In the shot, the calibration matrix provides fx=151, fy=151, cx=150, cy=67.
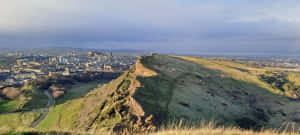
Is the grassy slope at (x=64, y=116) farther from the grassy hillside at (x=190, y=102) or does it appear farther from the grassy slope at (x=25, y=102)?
the grassy slope at (x=25, y=102)

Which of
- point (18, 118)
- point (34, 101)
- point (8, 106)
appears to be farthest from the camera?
point (34, 101)

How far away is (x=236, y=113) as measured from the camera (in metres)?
34.7

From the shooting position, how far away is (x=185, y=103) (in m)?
31.7

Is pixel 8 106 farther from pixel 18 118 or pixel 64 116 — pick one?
pixel 64 116

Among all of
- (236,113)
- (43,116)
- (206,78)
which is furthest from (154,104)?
(43,116)

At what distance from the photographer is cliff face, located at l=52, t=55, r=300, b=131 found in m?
26.2

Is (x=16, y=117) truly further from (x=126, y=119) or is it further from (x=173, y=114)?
(x=173, y=114)

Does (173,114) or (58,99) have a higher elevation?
(173,114)

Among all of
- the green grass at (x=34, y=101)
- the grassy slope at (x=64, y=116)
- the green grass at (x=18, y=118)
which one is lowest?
the green grass at (x=18, y=118)

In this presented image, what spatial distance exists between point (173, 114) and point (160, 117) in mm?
2951

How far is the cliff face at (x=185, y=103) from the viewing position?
26239 mm

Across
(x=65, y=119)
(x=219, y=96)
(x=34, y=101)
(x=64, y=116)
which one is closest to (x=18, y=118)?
(x=34, y=101)

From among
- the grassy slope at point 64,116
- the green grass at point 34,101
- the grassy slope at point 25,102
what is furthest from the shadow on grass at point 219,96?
the grassy slope at point 25,102

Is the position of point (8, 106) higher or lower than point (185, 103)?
lower
